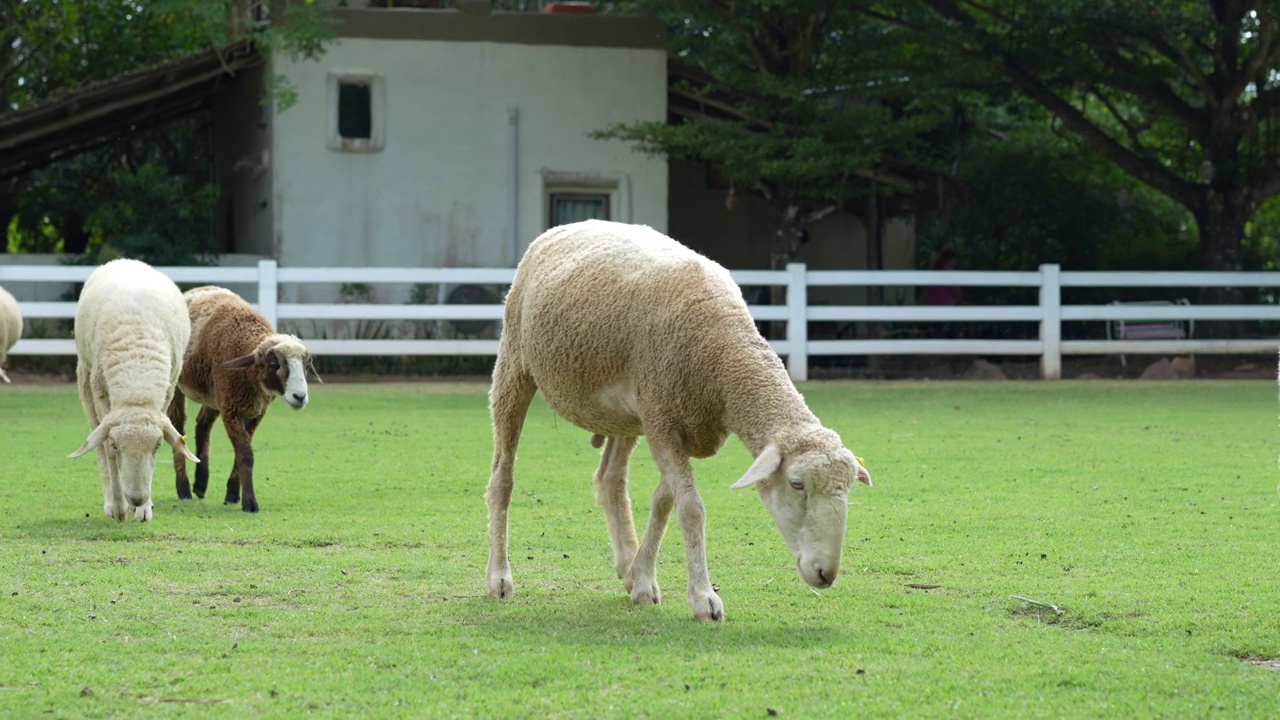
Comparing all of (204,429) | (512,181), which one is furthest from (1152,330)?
(204,429)

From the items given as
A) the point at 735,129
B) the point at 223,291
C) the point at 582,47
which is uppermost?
the point at 582,47

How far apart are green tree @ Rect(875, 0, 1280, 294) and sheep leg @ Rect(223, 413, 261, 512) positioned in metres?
13.5

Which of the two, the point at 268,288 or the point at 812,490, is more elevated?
the point at 268,288

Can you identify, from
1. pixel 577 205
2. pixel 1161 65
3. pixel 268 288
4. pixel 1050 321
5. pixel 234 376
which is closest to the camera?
pixel 234 376

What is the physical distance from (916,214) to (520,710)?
833 inches

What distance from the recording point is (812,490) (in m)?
5.39

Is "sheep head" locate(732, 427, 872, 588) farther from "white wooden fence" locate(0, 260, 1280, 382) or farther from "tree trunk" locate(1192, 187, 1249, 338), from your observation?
"tree trunk" locate(1192, 187, 1249, 338)

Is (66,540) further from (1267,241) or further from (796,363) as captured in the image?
(1267,241)

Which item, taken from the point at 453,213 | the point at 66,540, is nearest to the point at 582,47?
the point at 453,213

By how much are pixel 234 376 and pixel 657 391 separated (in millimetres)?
4335

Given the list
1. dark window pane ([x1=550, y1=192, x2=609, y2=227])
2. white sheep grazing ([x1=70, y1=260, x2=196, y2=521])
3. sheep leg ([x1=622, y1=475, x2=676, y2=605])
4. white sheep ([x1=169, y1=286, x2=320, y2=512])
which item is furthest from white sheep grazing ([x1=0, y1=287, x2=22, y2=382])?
dark window pane ([x1=550, y1=192, x2=609, y2=227])

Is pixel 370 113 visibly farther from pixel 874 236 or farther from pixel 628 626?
pixel 628 626

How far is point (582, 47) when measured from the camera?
22266 mm

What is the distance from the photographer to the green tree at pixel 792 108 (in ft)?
65.7
